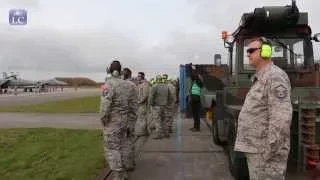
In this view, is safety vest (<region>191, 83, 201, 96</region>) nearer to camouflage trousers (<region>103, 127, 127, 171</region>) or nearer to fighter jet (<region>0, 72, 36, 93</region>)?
camouflage trousers (<region>103, 127, 127, 171</region>)

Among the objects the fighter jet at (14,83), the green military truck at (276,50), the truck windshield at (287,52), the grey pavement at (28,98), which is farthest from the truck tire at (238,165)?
the fighter jet at (14,83)

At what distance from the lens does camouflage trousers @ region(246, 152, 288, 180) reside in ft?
15.9

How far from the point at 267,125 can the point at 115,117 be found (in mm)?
3970

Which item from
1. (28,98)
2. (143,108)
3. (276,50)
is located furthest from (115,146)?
(28,98)

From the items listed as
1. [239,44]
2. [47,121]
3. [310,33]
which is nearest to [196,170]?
[239,44]

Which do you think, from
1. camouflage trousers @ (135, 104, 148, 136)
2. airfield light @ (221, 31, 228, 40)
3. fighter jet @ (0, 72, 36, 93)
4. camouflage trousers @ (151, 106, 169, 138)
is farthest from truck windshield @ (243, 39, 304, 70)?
fighter jet @ (0, 72, 36, 93)

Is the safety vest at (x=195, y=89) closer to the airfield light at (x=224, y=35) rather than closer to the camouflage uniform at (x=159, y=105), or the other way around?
the camouflage uniform at (x=159, y=105)

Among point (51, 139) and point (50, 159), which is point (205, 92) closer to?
point (51, 139)

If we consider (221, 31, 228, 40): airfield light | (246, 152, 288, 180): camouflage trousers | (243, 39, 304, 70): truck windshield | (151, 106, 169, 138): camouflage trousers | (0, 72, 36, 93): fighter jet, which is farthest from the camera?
(0, 72, 36, 93): fighter jet

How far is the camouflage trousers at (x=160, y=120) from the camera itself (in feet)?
50.3

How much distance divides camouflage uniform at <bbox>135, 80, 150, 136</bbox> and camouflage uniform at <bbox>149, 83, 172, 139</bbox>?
0.74 feet

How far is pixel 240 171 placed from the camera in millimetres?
8766

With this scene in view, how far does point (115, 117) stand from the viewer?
8555mm

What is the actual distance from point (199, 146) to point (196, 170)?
3.35m
